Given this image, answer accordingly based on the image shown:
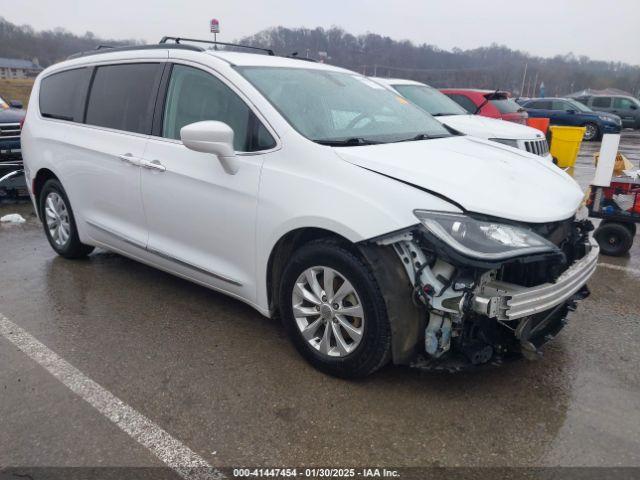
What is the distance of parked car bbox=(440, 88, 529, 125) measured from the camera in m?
10.4

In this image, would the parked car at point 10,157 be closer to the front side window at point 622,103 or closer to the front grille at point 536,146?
the front grille at point 536,146

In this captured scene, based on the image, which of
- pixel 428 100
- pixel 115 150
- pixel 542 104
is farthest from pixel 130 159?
pixel 542 104

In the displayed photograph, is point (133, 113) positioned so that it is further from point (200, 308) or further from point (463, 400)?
point (463, 400)

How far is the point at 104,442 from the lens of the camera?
2.55 metres

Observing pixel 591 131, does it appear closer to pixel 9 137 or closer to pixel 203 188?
pixel 9 137

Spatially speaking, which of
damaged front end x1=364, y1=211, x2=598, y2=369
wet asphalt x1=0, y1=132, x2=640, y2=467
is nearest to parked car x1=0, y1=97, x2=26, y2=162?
wet asphalt x1=0, y1=132, x2=640, y2=467

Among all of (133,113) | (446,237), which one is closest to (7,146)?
(133,113)

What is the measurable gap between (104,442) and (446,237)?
73.0 inches

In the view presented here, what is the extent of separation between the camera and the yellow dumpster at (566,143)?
10555mm

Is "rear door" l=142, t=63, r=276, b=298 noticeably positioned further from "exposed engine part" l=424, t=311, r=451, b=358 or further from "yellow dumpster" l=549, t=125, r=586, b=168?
"yellow dumpster" l=549, t=125, r=586, b=168

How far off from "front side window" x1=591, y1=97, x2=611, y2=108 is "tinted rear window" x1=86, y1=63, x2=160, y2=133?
2470cm

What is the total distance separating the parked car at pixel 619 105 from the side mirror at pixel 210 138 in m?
25.0

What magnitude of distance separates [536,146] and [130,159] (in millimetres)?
5948

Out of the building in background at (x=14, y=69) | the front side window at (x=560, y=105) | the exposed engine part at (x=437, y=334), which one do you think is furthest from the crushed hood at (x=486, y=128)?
the building in background at (x=14, y=69)
